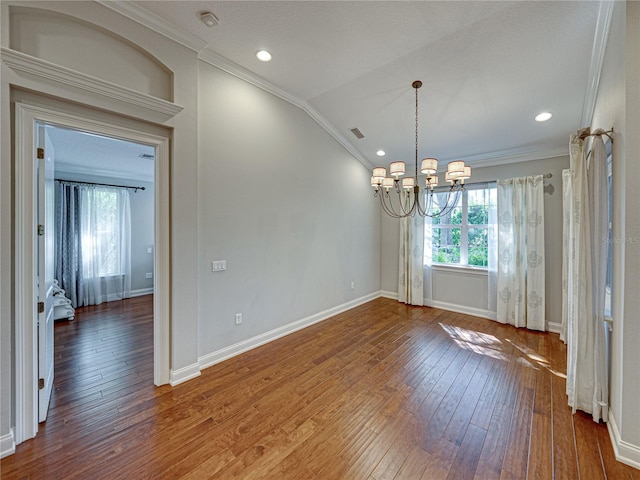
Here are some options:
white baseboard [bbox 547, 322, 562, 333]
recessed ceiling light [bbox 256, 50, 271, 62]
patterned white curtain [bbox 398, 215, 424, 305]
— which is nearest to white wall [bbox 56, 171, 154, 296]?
recessed ceiling light [bbox 256, 50, 271, 62]

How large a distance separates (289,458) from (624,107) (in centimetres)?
318

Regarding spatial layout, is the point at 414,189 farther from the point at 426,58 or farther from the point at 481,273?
the point at 481,273

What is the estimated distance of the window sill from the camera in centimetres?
468

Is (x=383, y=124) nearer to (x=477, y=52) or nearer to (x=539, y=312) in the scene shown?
(x=477, y=52)

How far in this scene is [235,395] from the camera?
2.40 metres

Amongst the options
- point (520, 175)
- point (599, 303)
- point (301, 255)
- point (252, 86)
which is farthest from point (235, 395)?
point (520, 175)

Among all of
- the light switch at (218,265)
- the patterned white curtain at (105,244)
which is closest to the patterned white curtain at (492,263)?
the light switch at (218,265)

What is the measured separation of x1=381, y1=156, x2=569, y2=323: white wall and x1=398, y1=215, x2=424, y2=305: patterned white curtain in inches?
10.7

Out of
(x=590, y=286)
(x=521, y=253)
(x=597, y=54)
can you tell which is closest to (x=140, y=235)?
(x=590, y=286)

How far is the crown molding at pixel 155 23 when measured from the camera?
214 cm

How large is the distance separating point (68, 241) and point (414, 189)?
20.6 ft

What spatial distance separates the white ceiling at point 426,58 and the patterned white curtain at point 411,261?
1755 mm

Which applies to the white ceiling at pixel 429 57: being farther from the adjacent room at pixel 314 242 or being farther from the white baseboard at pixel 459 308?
the white baseboard at pixel 459 308

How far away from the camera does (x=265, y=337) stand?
3467 millimetres
